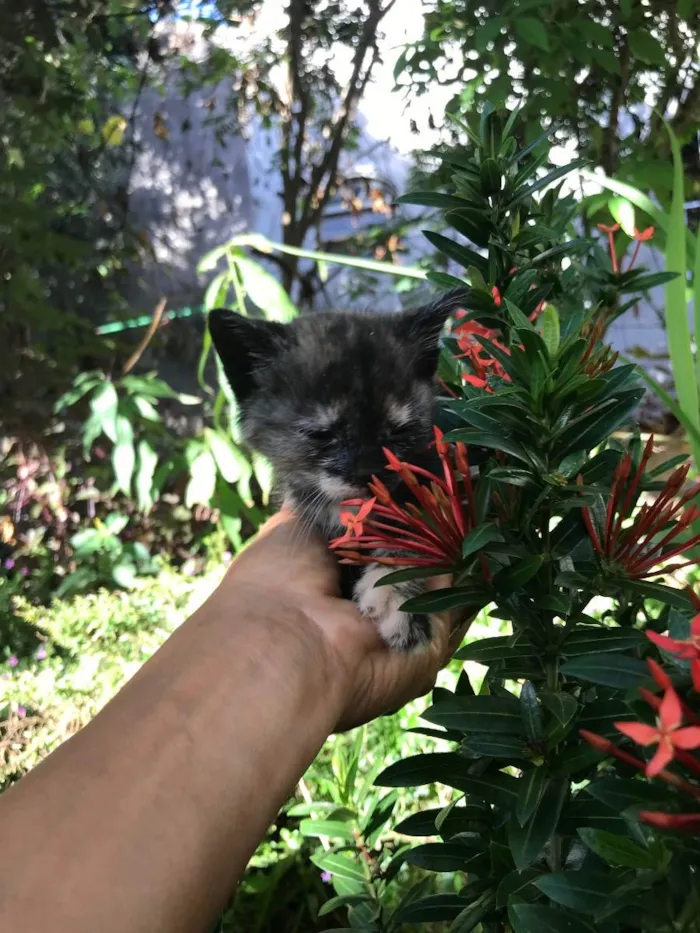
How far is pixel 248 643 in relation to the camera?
823 millimetres

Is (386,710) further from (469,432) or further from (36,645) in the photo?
(36,645)

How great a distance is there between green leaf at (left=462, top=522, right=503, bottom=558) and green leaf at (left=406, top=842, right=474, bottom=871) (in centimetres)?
31

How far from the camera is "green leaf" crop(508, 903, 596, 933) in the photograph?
40 cm

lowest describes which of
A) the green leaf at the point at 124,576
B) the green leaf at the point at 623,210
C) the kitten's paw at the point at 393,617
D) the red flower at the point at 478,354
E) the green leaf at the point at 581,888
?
the green leaf at the point at 124,576

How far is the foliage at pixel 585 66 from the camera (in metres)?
1.65

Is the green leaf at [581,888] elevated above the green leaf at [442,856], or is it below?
above

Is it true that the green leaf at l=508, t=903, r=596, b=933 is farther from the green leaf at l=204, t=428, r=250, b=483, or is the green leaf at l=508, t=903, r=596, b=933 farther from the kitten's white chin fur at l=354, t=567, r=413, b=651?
the green leaf at l=204, t=428, r=250, b=483

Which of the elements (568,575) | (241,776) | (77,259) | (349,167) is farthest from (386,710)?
(349,167)

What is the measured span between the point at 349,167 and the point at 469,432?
11.2 ft

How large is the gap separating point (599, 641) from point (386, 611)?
0.54 m

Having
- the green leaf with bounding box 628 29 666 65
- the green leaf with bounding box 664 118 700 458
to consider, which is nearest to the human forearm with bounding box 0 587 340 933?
the green leaf with bounding box 664 118 700 458

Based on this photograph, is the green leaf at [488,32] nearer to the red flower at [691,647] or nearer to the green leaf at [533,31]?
the green leaf at [533,31]

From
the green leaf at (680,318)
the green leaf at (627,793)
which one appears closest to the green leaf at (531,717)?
the green leaf at (627,793)

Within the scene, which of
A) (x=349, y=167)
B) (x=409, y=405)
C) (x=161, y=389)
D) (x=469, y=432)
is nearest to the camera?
(x=469, y=432)
